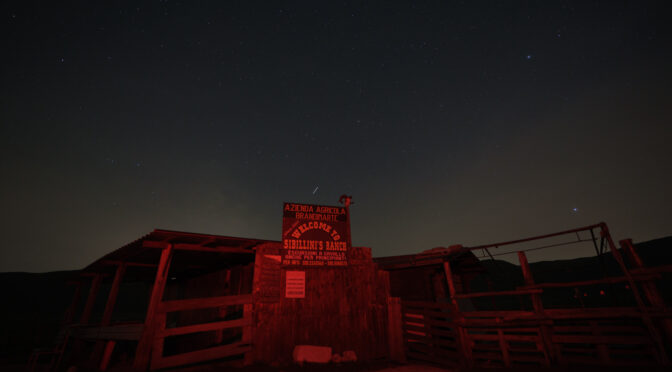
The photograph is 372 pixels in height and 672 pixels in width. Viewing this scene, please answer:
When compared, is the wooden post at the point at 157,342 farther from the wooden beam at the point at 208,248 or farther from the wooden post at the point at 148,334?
the wooden beam at the point at 208,248

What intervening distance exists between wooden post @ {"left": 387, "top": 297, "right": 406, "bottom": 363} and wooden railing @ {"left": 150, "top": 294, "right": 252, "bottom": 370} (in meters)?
5.34

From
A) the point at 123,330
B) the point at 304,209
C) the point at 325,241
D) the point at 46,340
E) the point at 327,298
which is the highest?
the point at 304,209

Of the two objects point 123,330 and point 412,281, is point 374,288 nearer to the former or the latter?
point 412,281

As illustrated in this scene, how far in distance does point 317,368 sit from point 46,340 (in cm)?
2746

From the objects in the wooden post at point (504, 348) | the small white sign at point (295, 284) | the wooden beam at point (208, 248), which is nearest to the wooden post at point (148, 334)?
the wooden beam at point (208, 248)

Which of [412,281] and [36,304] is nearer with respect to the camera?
[412,281]

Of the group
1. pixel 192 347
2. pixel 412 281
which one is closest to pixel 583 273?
pixel 412 281

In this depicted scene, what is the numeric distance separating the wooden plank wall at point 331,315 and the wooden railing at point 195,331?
0.36 meters

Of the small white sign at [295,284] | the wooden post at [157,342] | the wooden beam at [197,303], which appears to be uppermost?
the small white sign at [295,284]

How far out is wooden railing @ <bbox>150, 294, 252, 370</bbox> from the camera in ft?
27.8

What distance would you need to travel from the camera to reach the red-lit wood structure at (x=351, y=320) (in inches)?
320

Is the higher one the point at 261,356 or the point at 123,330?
the point at 123,330

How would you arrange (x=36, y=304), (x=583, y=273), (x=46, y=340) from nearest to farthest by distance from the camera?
(x=46, y=340)
(x=36, y=304)
(x=583, y=273)

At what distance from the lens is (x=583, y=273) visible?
255 ft
